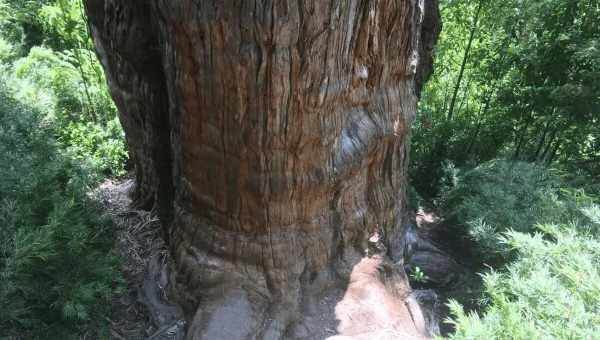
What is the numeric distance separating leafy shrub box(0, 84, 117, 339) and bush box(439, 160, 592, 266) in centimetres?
264

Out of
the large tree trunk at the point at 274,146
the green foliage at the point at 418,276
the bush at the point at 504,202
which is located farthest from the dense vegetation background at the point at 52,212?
the bush at the point at 504,202

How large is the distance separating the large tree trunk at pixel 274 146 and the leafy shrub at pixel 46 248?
1.47 ft

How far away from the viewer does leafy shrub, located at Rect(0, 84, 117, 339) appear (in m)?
2.25

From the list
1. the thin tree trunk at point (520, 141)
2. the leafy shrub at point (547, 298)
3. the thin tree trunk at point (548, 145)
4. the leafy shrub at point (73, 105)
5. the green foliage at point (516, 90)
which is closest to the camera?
the leafy shrub at point (547, 298)

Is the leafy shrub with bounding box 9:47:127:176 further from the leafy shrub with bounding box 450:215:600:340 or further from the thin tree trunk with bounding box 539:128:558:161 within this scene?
the thin tree trunk with bounding box 539:128:558:161

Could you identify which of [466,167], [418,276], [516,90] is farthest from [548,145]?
[418,276]

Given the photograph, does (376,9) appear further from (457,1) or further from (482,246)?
(457,1)

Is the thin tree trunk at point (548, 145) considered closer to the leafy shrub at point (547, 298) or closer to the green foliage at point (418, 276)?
the green foliage at point (418, 276)

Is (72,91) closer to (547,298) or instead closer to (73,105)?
(73,105)

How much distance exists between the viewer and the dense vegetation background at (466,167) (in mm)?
2219

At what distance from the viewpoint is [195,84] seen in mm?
1994

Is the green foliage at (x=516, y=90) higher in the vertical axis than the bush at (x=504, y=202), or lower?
higher

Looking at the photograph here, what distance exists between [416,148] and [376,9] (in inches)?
129

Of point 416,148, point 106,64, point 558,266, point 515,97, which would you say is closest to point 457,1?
point 515,97
